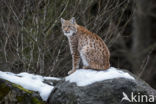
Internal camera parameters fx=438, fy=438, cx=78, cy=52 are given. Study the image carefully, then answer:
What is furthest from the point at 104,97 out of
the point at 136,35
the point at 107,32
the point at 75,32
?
the point at 136,35

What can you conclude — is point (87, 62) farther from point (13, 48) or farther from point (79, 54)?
point (13, 48)

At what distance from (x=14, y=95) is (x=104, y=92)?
Answer: 1.43 metres

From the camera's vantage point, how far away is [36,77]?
25.7ft

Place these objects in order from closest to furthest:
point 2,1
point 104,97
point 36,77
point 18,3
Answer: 1. point 104,97
2. point 36,77
3. point 2,1
4. point 18,3

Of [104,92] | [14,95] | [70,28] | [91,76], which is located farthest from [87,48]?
[14,95]

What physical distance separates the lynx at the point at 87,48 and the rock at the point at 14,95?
1247 millimetres

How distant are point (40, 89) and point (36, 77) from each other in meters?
0.52

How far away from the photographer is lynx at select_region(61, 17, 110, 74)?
7.69m

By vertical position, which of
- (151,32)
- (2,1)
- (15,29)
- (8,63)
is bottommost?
(151,32)

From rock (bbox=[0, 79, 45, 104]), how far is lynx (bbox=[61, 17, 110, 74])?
1247 millimetres

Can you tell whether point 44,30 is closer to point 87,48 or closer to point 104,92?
point 87,48

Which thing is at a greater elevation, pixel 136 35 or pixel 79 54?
pixel 79 54

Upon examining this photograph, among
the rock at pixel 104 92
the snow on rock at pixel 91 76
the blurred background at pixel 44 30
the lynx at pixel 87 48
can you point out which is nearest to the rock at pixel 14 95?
the rock at pixel 104 92

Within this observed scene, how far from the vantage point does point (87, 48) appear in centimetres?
777
